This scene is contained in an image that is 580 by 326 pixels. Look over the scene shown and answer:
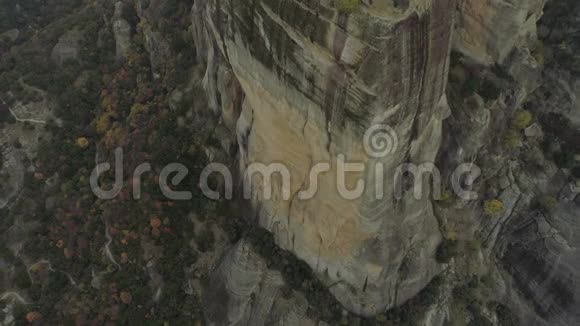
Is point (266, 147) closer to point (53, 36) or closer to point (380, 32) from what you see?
point (380, 32)

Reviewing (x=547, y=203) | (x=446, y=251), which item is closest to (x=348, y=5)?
(x=446, y=251)

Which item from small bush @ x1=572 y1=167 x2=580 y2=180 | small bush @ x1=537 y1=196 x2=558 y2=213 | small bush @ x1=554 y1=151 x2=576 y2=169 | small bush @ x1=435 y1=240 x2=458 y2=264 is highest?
small bush @ x1=554 y1=151 x2=576 y2=169

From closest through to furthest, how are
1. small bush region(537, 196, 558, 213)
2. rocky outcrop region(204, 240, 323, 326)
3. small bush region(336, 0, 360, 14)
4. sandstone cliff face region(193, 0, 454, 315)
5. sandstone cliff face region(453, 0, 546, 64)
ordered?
1. small bush region(336, 0, 360, 14)
2. sandstone cliff face region(193, 0, 454, 315)
3. sandstone cliff face region(453, 0, 546, 64)
4. rocky outcrop region(204, 240, 323, 326)
5. small bush region(537, 196, 558, 213)

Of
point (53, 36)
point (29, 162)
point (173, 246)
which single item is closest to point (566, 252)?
point (173, 246)

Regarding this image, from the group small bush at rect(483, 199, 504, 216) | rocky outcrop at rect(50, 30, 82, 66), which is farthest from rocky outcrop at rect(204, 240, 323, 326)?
rocky outcrop at rect(50, 30, 82, 66)

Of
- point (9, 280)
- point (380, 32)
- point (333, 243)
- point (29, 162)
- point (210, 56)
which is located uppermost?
point (380, 32)

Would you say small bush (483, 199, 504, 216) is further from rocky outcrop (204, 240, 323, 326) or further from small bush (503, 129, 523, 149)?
rocky outcrop (204, 240, 323, 326)
